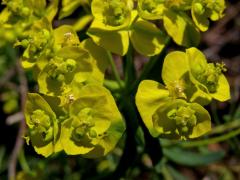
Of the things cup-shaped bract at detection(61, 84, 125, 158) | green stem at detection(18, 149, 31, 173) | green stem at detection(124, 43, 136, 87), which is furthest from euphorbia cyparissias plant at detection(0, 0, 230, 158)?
green stem at detection(18, 149, 31, 173)

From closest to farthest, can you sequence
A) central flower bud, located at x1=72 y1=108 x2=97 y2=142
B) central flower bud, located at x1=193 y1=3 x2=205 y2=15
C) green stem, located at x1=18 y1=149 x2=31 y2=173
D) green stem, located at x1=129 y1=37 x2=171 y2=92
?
central flower bud, located at x1=72 y1=108 x2=97 y2=142 < central flower bud, located at x1=193 y1=3 x2=205 y2=15 < green stem, located at x1=129 y1=37 x2=171 y2=92 < green stem, located at x1=18 y1=149 x2=31 y2=173

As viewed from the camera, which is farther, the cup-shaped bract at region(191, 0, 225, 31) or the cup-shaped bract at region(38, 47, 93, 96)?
the cup-shaped bract at region(191, 0, 225, 31)

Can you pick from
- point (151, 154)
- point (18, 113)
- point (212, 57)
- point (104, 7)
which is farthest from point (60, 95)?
point (212, 57)

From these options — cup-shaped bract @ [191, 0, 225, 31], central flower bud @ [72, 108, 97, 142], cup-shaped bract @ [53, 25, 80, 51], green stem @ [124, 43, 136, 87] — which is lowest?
green stem @ [124, 43, 136, 87]

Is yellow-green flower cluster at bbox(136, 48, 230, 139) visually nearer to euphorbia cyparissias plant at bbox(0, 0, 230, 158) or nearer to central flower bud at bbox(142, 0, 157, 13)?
euphorbia cyparissias plant at bbox(0, 0, 230, 158)

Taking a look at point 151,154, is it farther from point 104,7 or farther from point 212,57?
point 212,57

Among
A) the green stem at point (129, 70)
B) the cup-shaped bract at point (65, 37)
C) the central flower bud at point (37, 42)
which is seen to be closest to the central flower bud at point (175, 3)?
the green stem at point (129, 70)

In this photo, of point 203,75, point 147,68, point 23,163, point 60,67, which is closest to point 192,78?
point 203,75
